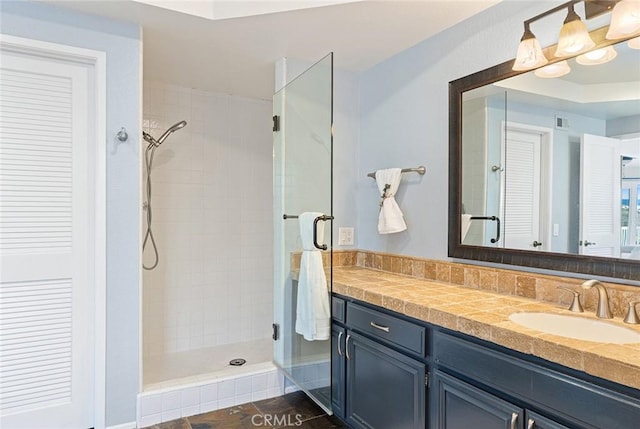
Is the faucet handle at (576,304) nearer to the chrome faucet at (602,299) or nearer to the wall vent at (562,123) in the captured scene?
the chrome faucet at (602,299)

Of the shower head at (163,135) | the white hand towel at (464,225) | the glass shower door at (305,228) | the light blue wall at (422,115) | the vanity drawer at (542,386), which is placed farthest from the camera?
the shower head at (163,135)

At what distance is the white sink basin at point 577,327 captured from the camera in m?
1.35

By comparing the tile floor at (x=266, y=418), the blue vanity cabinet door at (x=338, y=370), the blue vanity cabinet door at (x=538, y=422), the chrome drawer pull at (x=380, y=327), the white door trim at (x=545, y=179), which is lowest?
the tile floor at (x=266, y=418)

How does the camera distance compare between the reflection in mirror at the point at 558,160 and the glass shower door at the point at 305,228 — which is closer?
the reflection in mirror at the point at 558,160

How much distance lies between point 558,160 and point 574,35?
507 mm

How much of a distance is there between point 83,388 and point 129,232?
0.89 m

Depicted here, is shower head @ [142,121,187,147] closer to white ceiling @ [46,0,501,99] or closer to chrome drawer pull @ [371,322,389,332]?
white ceiling @ [46,0,501,99]

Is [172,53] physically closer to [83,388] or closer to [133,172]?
[133,172]

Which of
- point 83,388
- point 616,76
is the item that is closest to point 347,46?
point 616,76

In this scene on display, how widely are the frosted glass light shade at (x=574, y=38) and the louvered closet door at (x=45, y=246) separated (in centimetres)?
234

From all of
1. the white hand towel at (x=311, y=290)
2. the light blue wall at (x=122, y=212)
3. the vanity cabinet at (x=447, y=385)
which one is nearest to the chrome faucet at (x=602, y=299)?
the vanity cabinet at (x=447, y=385)

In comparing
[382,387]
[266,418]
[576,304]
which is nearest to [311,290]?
[382,387]

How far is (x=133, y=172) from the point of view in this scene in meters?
2.19

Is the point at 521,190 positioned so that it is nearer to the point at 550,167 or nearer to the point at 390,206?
the point at 550,167
